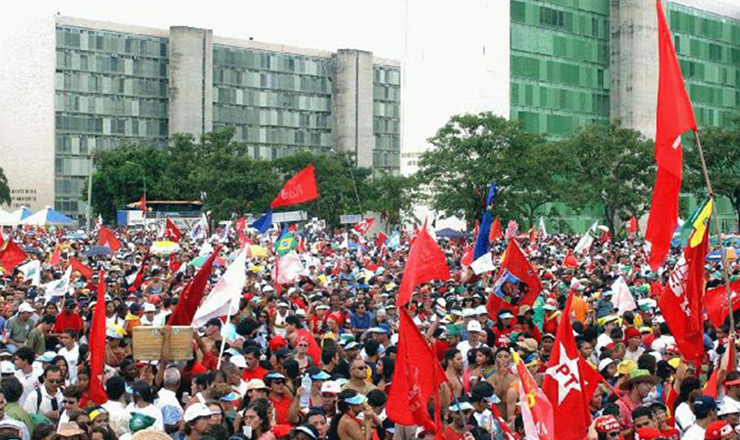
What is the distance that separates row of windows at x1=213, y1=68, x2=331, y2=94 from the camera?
119 meters

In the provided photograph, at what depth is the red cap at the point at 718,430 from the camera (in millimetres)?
8648

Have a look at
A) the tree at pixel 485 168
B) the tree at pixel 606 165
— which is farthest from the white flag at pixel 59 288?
the tree at pixel 606 165

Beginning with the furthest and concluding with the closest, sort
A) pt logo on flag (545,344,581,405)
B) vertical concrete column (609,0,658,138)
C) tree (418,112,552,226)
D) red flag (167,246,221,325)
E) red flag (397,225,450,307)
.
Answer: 1. vertical concrete column (609,0,658,138)
2. tree (418,112,552,226)
3. red flag (167,246,221,325)
4. red flag (397,225,450,307)
5. pt logo on flag (545,344,581,405)

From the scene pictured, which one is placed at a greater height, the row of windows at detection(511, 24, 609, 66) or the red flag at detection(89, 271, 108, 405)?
the row of windows at detection(511, 24, 609, 66)

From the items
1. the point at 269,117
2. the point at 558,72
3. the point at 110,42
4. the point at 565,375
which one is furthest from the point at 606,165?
the point at 269,117

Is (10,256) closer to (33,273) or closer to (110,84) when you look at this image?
(33,273)

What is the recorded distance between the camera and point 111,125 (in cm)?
11562

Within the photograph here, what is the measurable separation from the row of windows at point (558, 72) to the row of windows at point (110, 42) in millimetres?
47892

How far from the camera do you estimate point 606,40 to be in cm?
8300

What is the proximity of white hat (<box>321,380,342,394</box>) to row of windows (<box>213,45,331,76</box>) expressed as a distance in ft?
359

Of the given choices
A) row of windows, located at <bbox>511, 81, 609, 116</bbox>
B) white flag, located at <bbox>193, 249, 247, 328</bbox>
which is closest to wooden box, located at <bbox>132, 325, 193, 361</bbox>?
white flag, located at <bbox>193, 249, 247, 328</bbox>

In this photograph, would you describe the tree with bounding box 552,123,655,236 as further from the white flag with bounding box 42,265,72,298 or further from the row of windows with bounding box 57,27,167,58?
the row of windows with bounding box 57,27,167,58

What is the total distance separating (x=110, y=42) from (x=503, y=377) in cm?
10647

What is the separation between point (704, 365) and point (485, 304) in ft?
19.9
